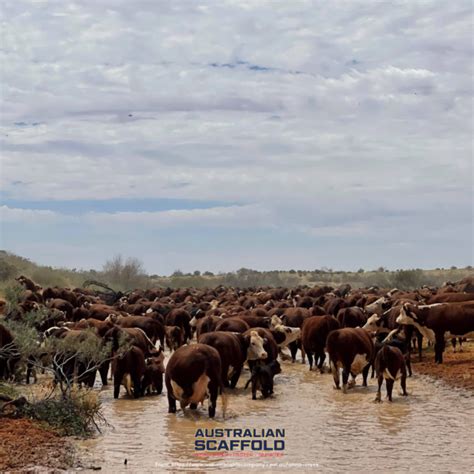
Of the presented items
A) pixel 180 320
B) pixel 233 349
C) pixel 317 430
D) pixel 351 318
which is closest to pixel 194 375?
pixel 317 430

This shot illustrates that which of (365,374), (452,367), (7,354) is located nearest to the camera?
(7,354)

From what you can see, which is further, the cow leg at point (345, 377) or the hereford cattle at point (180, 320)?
the hereford cattle at point (180, 320)

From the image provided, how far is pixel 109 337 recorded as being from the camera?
15.9 m

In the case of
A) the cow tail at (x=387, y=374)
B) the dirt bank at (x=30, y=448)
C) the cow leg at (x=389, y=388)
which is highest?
the cow tail at (x=387, y=374)

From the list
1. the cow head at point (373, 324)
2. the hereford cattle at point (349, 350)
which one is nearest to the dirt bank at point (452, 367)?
the cow head at point (373, 324)

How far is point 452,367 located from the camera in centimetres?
1845

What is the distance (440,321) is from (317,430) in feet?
25.9

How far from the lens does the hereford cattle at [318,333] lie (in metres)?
18.4

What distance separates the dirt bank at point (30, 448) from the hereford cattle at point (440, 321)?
35.6ft

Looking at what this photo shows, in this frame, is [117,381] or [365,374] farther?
[365,374]

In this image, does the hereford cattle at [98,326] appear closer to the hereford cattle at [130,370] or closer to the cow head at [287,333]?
the hereford cattle at [130,370]

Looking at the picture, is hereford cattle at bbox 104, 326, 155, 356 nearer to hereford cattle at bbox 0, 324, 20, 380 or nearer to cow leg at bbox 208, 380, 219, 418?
hereford cattle at bbox 0, 324, 20, 380

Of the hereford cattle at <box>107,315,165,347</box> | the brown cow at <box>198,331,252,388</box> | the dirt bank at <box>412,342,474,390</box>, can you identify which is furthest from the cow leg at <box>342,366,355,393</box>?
the hereford cattle at <box>107,315,165,347</box>
